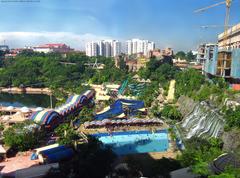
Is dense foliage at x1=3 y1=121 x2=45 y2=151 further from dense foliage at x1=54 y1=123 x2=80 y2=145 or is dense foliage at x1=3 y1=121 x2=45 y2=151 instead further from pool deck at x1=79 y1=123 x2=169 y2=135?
pool deck at x1=79 y1=123 x2=169 y2=135

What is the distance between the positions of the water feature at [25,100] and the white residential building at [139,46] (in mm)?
46460

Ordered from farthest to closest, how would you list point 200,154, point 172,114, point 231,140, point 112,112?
point 112,112, point 172,114, point 231,140, point 200,154

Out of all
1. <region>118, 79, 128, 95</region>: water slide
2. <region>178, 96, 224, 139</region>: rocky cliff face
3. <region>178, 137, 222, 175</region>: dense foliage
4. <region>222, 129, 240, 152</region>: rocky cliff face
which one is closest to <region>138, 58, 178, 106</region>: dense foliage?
<region>118, 79, 128, 95</region>: water slide

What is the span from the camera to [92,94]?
31.3 metres

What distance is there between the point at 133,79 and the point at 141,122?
838 inches

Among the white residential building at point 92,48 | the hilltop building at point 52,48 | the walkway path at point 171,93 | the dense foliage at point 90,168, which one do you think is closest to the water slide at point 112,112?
the walkway path at point 171,93

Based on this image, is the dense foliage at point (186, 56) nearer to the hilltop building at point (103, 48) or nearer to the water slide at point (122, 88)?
the hilltop building at point (103, 48)

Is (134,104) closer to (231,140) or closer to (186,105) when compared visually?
(186,105)

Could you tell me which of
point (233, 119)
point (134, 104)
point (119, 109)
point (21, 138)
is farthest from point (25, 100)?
point (233, 119)

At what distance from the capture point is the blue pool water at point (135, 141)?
672 inches

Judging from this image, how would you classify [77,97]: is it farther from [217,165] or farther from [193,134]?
[217,165]

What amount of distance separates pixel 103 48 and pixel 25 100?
51961 mm

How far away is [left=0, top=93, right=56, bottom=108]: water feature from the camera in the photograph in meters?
36.2

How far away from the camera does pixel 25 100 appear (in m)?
39.0
